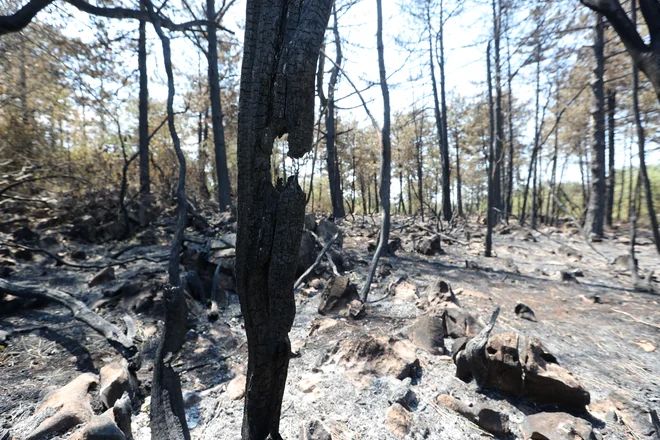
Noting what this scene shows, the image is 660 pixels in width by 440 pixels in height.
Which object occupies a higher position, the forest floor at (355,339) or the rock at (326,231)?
the rock at (326,231)

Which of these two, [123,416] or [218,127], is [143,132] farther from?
[123,416]

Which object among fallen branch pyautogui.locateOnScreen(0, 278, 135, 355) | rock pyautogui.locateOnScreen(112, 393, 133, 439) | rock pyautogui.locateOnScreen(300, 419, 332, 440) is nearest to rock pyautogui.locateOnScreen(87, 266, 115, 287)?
fallen branch pyautogui.locateOnScreen(0, 278, 135, 355)

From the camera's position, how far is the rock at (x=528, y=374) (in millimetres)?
1788

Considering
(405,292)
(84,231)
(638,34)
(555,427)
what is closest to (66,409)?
(555,427)

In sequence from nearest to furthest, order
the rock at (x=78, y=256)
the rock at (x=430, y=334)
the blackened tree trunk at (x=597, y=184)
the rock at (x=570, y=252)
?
1. the rock at (x=430, y=334)
2. the rock at (x=78, y=256)
3. the rock at (x=570, y=252)
4. the blackened tree trunk at (x=597, y=184)

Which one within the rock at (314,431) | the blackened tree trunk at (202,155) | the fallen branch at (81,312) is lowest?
the rock at (314,431)

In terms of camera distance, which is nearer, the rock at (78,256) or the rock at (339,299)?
the rock at (339,299)

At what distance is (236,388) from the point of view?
2.05 metres

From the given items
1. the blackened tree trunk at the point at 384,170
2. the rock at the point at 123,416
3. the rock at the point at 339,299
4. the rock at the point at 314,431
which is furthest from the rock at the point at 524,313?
the rock at the point at 123,416

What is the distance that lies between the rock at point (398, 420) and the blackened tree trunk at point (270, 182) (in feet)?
2.51

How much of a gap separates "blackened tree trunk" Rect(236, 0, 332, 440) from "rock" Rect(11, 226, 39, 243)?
6.12 meters

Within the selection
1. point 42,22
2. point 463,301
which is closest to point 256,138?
point 463,301

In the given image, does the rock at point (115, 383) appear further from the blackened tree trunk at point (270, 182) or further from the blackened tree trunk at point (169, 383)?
the blackened tree trunk at point (270, 182)

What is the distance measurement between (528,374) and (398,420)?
856 millimetres
